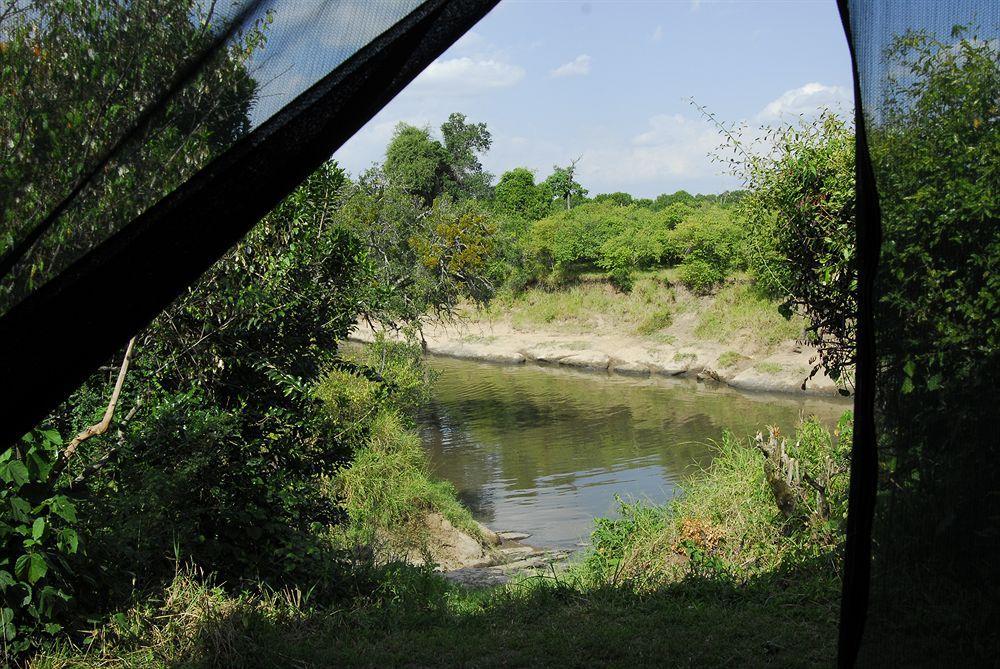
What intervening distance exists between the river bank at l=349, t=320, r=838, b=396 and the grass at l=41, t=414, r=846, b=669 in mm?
10955

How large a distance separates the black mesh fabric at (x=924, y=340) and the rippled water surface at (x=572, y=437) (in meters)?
8.65

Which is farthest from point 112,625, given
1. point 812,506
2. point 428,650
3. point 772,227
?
point 772,227

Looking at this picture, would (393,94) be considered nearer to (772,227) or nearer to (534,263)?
(772,227)

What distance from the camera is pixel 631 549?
6047 millimetres

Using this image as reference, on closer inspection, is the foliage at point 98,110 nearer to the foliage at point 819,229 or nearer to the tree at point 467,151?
the foliage at point 819,229

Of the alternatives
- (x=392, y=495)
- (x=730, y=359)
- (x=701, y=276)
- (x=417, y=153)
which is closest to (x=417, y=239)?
(x=392, y=495)

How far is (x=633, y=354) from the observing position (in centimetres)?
2202

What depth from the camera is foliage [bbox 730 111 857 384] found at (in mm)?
4840

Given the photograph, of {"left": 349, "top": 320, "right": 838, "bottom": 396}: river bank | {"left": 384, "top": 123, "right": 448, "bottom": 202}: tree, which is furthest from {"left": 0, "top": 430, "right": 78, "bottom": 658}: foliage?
{"left": 384, "top": 123, "right": 448, "bottom": 202}: tree

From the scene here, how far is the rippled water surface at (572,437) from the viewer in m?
12.3

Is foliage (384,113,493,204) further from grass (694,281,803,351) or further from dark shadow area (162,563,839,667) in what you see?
dark shadow area (162,563,839,667)

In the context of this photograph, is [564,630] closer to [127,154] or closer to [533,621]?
Answer: [533,621]

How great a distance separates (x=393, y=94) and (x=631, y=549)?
4944mm

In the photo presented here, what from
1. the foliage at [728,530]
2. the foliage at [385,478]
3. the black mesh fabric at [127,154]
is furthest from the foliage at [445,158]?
the black mesh fabric at [127,154]
